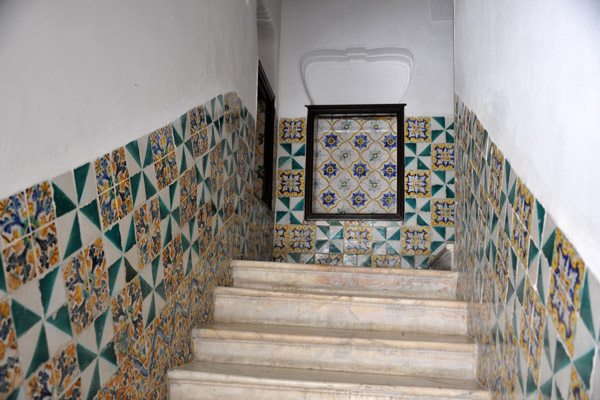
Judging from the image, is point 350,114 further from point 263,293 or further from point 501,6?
point 501,6

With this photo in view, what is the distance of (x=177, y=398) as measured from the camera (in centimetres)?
236

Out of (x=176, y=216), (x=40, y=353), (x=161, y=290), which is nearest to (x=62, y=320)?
(x=40, y=353)

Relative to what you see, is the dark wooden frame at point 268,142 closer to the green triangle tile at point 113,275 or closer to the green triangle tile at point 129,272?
the green triangle tile at point 129,272

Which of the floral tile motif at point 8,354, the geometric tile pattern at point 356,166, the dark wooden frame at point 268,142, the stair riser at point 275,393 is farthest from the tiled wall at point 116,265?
the geometric tile pattern at point 356,166

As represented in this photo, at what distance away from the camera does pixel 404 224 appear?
504 cm

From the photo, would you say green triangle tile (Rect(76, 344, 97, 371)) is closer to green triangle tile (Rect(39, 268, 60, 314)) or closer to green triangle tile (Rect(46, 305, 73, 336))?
green triangle tile (Rect(46, 305, 73, 336))

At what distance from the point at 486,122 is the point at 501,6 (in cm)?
47

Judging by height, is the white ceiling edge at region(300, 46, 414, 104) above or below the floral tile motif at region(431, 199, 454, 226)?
above

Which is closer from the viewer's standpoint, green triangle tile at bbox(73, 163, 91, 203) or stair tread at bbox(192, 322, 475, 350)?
green triangle tile at bbox(73, 163, 91, 203)

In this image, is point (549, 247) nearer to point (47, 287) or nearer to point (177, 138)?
point (47, 287)

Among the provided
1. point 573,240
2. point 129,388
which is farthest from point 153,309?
point 573,240

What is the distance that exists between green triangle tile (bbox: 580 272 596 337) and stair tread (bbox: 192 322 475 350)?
1250mm

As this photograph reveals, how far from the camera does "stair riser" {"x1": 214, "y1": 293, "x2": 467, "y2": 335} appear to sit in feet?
9.08

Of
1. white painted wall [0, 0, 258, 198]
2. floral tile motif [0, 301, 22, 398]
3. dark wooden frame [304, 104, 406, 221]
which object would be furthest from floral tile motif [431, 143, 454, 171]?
floral tile motif [0, 301, 22, 398]
